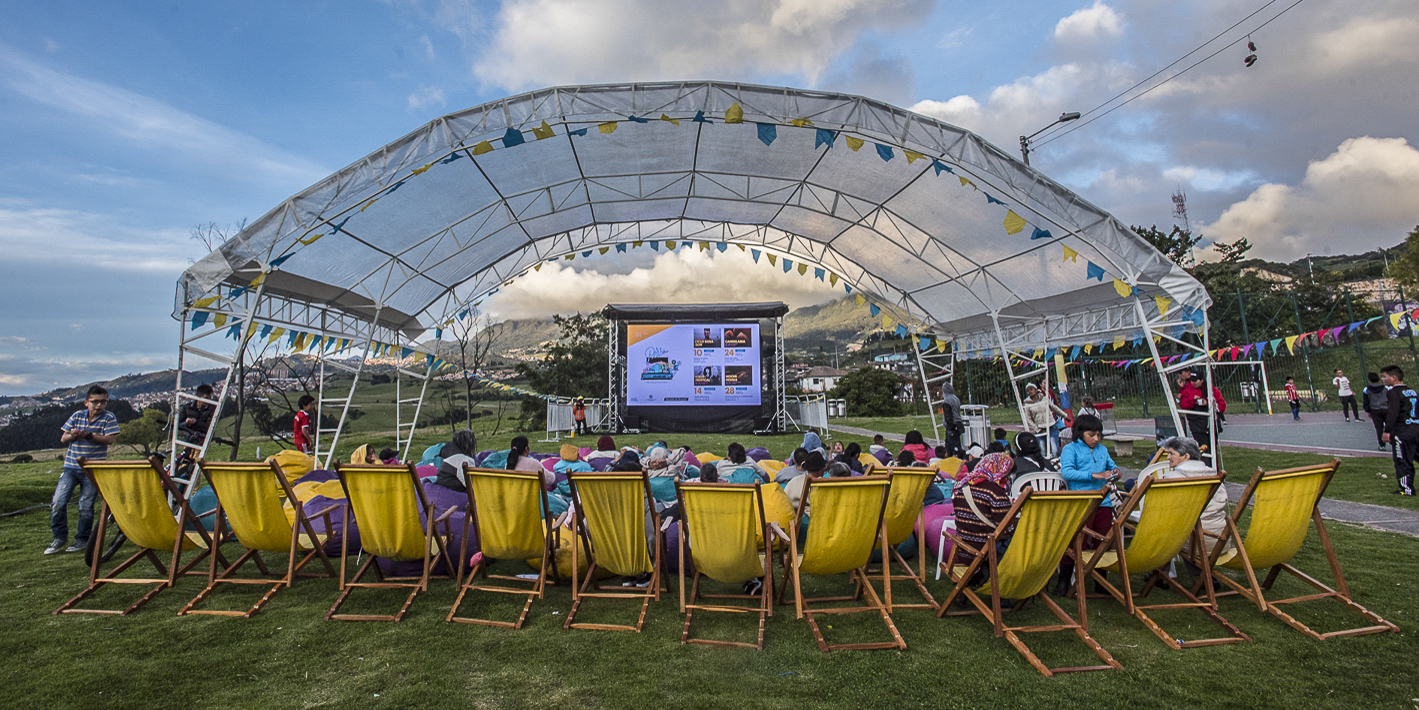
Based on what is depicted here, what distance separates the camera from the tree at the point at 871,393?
3219 cm

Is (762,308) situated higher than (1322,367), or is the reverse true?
(762,308)

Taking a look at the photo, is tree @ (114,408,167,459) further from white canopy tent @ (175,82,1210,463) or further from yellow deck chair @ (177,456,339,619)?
yellow deck chair @ (177,456,339,619)

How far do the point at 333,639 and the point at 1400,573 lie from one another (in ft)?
21.0

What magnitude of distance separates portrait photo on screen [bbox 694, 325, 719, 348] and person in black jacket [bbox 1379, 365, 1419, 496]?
1352cm

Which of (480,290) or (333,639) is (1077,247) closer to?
(333,639)

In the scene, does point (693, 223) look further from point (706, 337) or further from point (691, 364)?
point (691, 364)

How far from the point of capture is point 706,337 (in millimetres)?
17844

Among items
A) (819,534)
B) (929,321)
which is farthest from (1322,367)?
(819,534)

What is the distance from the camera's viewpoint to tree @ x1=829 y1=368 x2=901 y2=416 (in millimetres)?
32188

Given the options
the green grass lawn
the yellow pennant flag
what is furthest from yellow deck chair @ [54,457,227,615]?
the yellow pennant flag

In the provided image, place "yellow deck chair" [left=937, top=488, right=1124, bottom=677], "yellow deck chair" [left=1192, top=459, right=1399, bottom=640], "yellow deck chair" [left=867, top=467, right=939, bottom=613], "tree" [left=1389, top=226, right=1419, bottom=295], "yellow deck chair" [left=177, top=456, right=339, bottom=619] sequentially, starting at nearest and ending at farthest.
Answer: "yellow deck chair" [left=937, top=488, right=1124, bottom=677] < "yellow deck chair" [left=1192, top=459, right=1399, bottom=640] < "yellow deck chair" [left=177, top=456, right=339, bottom=619] < "yellow deck chair" [left=867, top=467, right=939, bottom=613] < "tree" [left=1389, top=226, right=1419, bottom=295]

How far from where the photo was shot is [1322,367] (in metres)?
20.5

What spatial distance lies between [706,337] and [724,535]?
14.8 metres

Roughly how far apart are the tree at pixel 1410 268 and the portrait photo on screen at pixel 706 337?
35.6 metres
